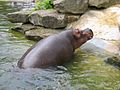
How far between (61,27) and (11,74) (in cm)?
467

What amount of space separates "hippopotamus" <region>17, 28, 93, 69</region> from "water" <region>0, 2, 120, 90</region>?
0.21 m

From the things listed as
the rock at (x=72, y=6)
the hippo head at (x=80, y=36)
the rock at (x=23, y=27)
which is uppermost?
the rock at (x=72, y=6)

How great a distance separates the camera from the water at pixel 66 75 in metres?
6.43

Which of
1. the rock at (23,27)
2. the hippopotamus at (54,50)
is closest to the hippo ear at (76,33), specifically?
the hippopotamus at (54,50)

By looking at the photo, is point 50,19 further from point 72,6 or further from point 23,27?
point 23,27

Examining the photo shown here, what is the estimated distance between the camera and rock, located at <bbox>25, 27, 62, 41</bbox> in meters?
10.6

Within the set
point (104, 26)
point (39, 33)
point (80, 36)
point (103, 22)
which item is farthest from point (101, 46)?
point (39, 33)

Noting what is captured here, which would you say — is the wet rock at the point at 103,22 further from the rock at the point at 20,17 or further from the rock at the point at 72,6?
the rock at the point at 20,17

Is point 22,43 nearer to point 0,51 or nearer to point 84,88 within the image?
point 0,51

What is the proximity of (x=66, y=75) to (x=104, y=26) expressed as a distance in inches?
146

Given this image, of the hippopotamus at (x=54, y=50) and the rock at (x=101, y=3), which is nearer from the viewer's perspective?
the hippopotamus at (x=54, y=50)

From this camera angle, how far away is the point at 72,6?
11289mm

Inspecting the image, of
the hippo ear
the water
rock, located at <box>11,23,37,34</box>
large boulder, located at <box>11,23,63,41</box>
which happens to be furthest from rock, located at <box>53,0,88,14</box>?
the water

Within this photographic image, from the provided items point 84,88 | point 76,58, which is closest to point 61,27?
point 76,58
